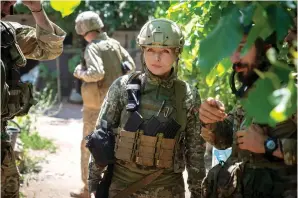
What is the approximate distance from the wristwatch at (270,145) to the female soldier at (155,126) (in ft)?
2.50

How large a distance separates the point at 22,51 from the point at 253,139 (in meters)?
1.78

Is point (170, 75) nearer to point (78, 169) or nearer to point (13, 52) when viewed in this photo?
point (13, 52)

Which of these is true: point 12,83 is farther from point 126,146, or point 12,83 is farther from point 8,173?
point 126,146

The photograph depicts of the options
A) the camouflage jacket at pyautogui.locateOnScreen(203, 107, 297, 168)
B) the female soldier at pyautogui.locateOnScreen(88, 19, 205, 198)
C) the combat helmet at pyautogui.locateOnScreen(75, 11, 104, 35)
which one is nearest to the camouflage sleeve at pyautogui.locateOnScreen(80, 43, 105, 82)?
the combat helmet at pyautogui.locateOnScreen(75, 11, 104, 35)

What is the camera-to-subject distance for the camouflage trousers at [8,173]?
334cm

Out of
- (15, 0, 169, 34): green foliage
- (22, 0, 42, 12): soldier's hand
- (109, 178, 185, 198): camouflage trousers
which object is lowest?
(109, 178, 185, 198): camouflage trousers

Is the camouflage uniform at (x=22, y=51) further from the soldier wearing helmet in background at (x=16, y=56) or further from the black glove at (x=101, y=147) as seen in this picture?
the black glove at (x=101, y=147)

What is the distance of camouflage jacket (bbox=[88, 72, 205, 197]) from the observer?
3.14 metres

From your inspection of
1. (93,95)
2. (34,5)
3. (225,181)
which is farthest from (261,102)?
(93,95)

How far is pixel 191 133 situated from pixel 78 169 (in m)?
4.32

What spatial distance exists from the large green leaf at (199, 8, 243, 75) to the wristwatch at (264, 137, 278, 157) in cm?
73

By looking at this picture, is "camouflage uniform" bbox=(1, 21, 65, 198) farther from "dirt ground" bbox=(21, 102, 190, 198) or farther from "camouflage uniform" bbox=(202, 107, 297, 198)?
"dirt ground" bbox=(21, 102, 190, 198)

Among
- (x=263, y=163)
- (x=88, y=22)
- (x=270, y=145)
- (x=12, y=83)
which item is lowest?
(x=263, y=163)

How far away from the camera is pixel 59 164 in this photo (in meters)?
7.43
